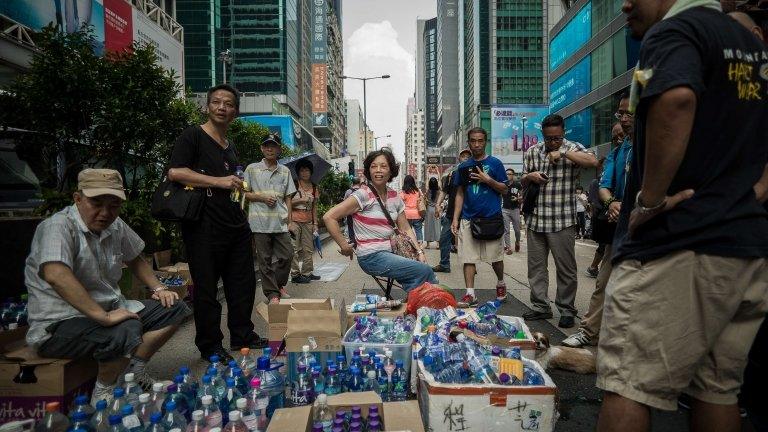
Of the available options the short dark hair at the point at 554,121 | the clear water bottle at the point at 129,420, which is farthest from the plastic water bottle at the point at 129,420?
the short dark hair at the point at 554,121

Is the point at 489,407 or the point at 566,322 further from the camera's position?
the point at 566,322

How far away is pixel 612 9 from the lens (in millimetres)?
29672

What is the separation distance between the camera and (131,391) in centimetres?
232

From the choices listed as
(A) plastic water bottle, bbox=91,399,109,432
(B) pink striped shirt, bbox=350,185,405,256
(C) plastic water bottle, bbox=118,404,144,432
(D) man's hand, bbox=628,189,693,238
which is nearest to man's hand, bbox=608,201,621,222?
(B) pink striped shirt, bbox=350,185,405,256

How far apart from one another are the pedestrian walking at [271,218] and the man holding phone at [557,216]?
2.91m

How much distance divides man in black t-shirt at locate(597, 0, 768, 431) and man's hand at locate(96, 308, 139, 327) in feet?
8.28

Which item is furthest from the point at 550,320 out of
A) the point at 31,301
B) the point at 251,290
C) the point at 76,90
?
the point at 76,90

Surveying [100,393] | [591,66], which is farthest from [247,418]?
[591,66]

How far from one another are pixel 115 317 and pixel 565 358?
10.0 ft

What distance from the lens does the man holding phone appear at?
4.48 metres

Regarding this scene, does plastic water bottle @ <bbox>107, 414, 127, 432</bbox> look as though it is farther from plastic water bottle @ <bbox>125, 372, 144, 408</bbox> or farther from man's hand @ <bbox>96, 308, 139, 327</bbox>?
man's hand @ <bbox>96, 308, 139, 327</bbox>

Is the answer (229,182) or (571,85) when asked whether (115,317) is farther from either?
(571,85)

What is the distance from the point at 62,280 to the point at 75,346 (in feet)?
1.23

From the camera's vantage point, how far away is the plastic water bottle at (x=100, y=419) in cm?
191
